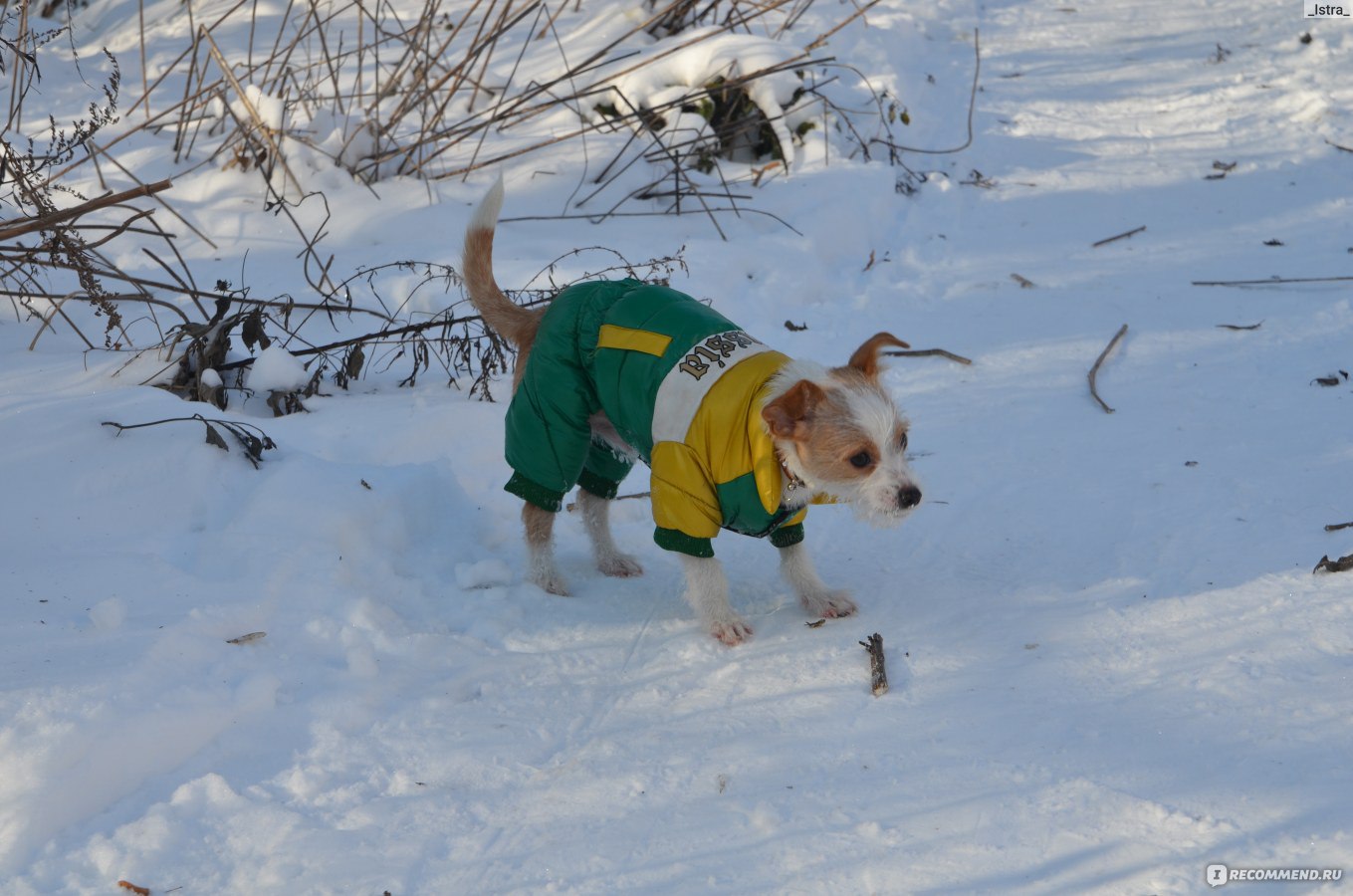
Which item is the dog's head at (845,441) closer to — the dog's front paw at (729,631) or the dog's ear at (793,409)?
the dog's ear at (793,409)

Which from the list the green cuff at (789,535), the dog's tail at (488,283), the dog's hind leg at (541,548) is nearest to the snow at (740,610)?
the dog's hind leg at (541,548)

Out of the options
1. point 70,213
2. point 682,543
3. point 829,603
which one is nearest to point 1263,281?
point 829,603

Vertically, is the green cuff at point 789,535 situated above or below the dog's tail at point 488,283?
below

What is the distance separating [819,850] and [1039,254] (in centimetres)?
502

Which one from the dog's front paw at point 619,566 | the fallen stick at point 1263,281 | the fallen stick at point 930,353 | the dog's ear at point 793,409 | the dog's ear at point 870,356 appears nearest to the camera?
the dog's ear at point 793,409

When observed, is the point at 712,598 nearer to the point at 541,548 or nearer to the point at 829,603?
the point at 829,603

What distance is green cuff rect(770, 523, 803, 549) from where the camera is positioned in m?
3.86

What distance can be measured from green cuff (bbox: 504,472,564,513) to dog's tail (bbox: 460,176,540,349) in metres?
0.53

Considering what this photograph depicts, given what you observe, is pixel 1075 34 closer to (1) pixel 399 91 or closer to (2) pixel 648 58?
(2) pixel 648 58

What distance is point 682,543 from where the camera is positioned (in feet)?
11.8

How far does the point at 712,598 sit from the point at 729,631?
4.9 inches

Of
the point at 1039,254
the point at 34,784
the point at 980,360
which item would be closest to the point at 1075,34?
the point at 1039,254

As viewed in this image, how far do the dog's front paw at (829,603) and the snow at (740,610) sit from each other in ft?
0.25

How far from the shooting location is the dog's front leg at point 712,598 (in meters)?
3.72
